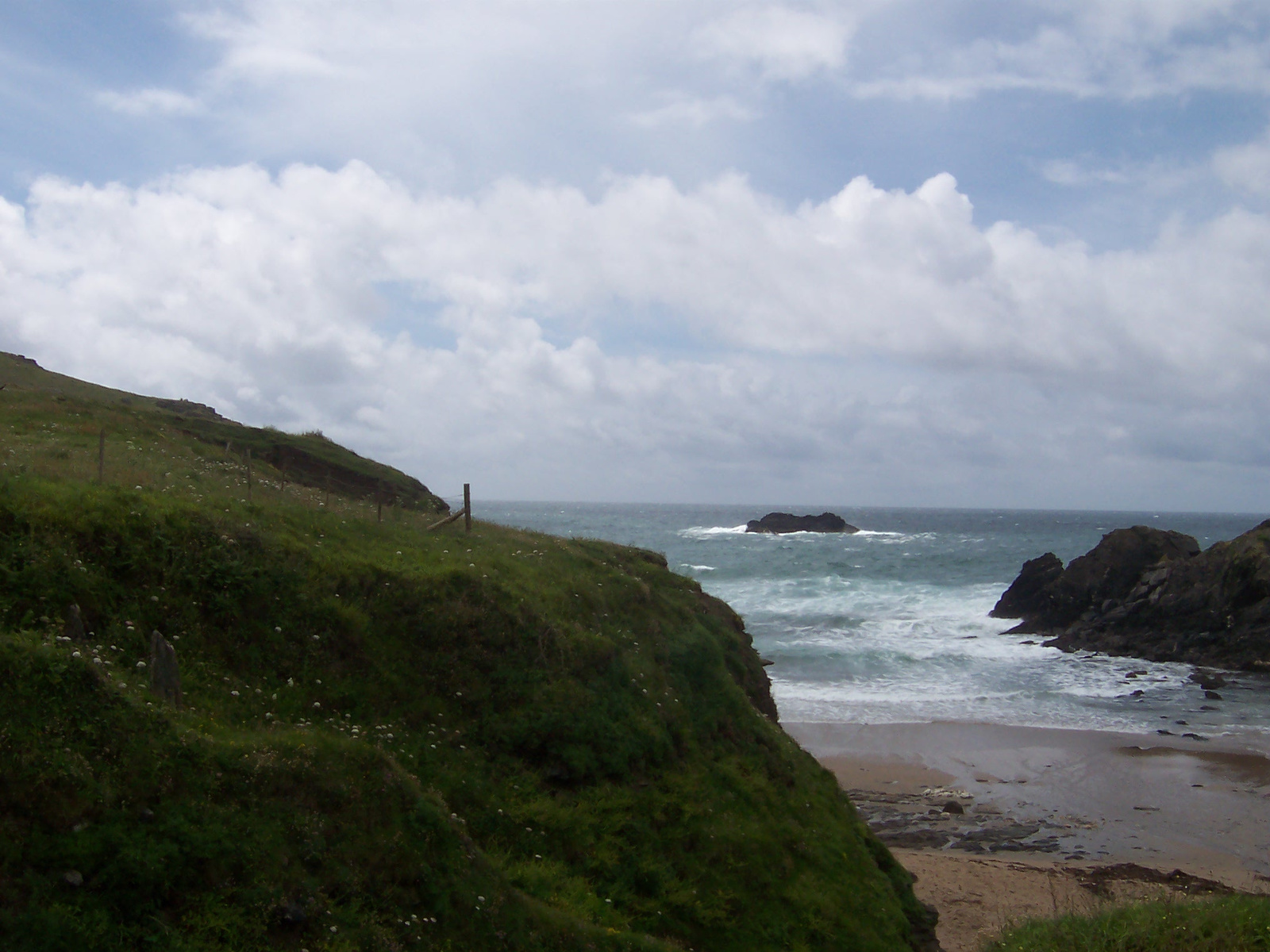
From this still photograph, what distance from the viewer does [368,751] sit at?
29.5ft

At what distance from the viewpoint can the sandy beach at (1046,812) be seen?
1803 cm

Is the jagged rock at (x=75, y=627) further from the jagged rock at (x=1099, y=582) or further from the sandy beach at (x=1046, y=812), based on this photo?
the jagged rock at (x=1099, y=582)

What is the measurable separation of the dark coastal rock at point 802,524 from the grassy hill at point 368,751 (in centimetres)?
11790

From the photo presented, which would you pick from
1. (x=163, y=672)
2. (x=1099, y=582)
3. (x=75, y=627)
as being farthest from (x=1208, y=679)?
(x=75, y=627)

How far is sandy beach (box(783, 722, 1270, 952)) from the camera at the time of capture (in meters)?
18.0

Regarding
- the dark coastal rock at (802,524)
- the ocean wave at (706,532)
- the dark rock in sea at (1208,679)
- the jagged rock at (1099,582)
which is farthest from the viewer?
the dark coastal rock at (802,524)

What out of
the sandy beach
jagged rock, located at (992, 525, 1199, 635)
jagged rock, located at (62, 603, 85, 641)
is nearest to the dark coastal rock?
jagged rock, located at (992, 525, 1199, 635)

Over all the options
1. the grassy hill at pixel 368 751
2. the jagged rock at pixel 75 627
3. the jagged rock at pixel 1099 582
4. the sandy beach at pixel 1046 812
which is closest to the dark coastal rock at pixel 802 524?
the jagged rock at pixel 1099 582

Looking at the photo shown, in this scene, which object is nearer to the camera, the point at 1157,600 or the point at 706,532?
the point at 1157,600

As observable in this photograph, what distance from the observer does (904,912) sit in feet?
45.1

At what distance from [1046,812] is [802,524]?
379 ft

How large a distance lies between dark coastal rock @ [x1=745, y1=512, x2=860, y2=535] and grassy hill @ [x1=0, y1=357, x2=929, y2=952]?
4642 inches

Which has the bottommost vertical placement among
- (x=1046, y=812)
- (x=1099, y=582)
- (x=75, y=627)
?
(x=1046, y=812)

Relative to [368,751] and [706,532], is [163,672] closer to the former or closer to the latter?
[368,751]
